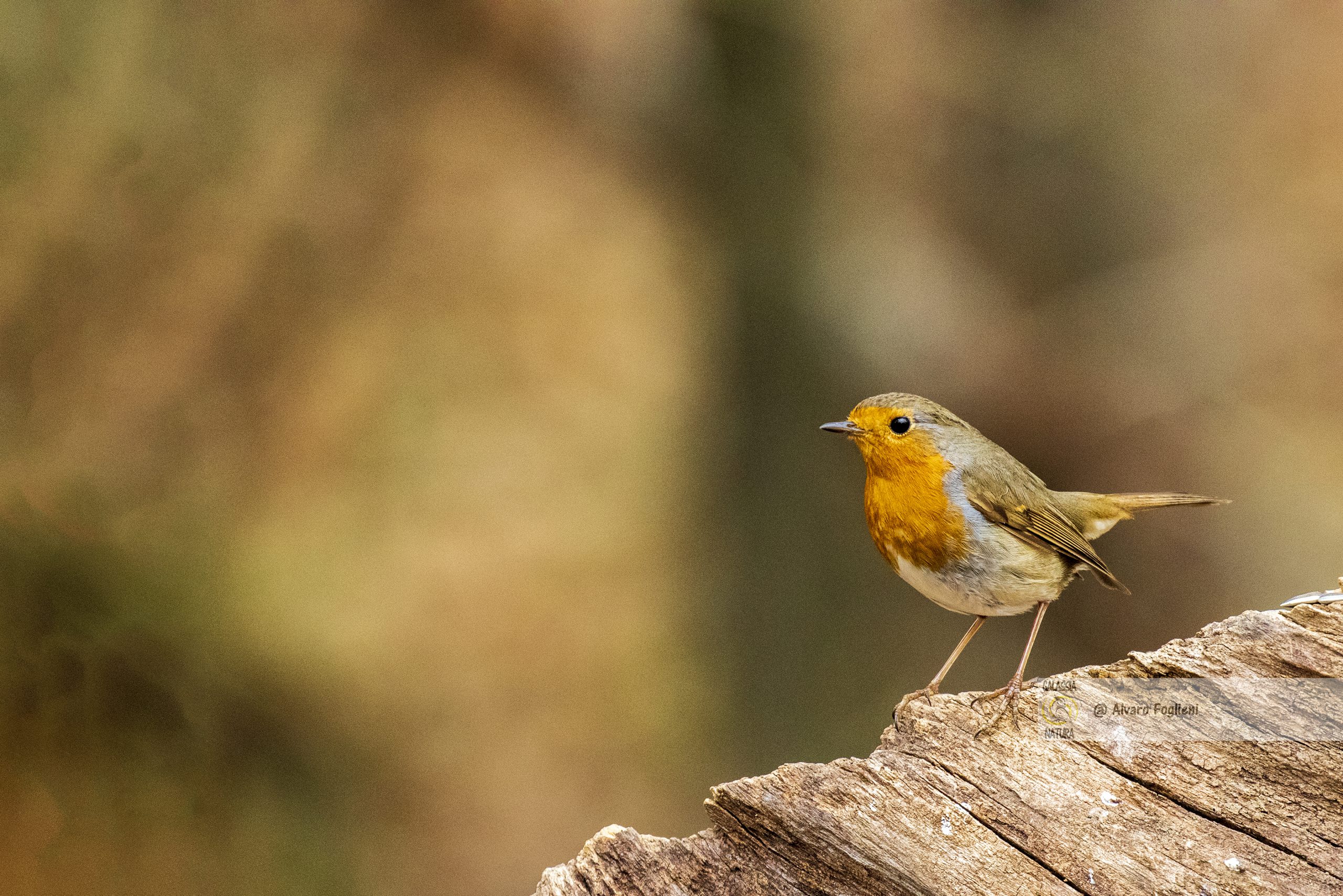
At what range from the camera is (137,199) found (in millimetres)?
3480

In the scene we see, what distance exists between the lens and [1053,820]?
1.80 meters

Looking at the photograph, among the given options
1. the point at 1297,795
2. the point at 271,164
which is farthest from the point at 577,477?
the point at 1297,795

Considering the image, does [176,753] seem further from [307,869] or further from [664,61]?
[664,61]

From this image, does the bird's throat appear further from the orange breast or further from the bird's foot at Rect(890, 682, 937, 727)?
the bird's foot at Rect(890, 682, 937, 727)

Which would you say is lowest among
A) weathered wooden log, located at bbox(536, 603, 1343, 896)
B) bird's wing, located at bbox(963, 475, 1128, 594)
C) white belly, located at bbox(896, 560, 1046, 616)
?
weathered wooden log, located at bbox(536, 603, 1343, 896)

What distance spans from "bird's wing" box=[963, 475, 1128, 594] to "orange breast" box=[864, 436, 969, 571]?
0.25ft

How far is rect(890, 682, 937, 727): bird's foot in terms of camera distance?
1991 millimetres

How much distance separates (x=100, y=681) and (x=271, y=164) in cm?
180

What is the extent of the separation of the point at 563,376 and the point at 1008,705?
8.35 ft

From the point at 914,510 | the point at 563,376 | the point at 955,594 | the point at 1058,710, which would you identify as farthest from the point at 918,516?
the point at 563,376

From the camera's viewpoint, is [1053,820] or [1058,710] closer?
[1053,820]

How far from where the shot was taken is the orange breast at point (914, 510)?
2164 mm

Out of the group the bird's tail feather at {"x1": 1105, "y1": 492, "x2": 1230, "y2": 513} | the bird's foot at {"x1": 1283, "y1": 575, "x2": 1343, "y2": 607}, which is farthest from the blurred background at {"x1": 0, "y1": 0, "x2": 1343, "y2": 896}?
the bird's foot at {"x1": 1283, "y1": 575, "x2": 1343, "y2": 607}

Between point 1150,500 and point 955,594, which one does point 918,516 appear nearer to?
point 955,594
